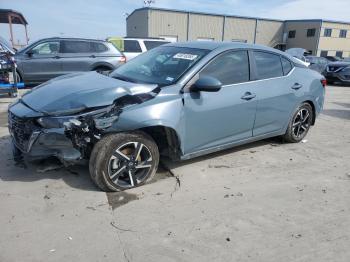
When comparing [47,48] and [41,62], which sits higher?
[47,48]

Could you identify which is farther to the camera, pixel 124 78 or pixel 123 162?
pixel 124 78

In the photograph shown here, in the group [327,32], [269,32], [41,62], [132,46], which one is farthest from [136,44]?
[327,32]

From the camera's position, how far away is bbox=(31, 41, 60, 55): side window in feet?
33.6

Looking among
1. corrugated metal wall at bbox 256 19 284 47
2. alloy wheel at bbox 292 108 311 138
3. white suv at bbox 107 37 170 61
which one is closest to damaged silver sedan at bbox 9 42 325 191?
alloy wheel at bbox 292 108 311 138

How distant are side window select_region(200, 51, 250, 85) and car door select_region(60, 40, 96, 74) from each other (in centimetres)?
745

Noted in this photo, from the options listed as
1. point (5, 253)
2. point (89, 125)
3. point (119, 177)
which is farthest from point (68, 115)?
point (5, 253)

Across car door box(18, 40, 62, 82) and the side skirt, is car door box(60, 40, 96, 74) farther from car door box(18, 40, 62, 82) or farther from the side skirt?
the side skirt

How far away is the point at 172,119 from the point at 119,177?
91 centimetres

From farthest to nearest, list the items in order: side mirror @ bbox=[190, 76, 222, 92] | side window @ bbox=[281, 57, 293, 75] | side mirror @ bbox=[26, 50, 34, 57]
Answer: side mirror @ bbox=[26, 50, 34, 57] → side window @ bbox=[281, 57, 293, 75] → side mirror @ bbox=[190, 76, 222, 92]

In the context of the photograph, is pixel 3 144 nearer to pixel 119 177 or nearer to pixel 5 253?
pixel 119 177

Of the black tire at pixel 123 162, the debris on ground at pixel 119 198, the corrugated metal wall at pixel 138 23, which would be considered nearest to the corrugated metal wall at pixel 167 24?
the corrugated metal wall at pixel 138 23

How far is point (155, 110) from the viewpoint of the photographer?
3619 mm

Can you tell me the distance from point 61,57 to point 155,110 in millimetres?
8024

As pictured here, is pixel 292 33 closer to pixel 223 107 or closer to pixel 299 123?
pixel 299 123
